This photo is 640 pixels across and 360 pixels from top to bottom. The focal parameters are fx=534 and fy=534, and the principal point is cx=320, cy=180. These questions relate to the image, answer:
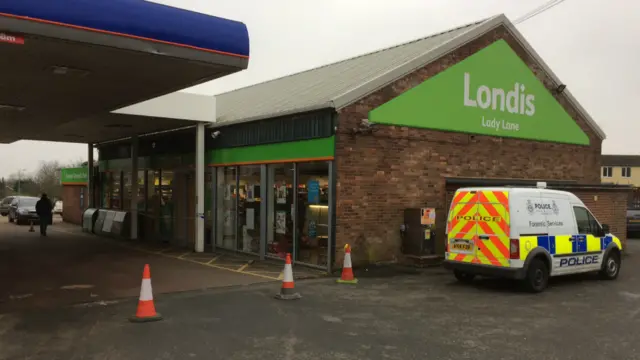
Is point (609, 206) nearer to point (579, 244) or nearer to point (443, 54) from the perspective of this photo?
point (579, 244)

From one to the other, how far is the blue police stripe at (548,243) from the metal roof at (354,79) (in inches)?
201

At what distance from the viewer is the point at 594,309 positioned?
8820mm

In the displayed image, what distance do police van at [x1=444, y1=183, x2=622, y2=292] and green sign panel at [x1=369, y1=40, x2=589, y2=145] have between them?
11.4 feet

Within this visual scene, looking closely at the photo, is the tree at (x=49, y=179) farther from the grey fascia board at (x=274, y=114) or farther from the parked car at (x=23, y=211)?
the grey fascia board at (x=274, y=114)

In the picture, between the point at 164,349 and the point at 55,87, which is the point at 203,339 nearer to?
the point at 164,349

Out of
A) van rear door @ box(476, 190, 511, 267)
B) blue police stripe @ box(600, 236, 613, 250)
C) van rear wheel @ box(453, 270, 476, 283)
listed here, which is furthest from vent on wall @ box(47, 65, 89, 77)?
blue police stripe @ box(600, 236, 613, 250)

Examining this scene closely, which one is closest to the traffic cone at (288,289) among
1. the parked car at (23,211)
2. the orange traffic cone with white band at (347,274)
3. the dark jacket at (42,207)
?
the orange traffic cone with white band at (347,274)

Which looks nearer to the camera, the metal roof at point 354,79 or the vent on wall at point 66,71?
the vent on wall at point 66,71

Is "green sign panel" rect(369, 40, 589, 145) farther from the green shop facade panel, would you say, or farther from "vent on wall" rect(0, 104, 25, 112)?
"vent on wall" rect(0, 104, 25, 112)

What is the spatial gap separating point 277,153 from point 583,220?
7.40 m

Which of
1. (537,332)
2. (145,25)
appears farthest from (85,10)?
(537,332)

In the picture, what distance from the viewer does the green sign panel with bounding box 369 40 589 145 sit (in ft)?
45.5

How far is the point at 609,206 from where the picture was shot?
57.4 feet

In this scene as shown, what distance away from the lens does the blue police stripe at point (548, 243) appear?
1030 cm
